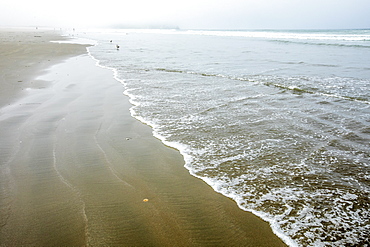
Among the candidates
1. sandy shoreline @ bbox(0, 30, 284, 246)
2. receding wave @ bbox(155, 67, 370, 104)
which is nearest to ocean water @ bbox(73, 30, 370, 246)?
receding wave @ bbox(155, 67, 370, 104)

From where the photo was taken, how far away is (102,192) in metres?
3.20

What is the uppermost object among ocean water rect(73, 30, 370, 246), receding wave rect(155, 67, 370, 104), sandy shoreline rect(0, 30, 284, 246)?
receding wave rect(155, 67, 370, 104)

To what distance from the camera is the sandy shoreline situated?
2.51m

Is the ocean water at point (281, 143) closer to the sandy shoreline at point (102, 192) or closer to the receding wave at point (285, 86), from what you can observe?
the receding wave at point (285, 86)

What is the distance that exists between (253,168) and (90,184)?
2209 millimetres

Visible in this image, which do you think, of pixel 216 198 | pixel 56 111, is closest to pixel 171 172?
pixel 216 198

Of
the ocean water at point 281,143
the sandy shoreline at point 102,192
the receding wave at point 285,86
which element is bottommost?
the sandy shoreline at point 102,192

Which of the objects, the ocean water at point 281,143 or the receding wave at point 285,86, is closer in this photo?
the ocean water at point 281,143

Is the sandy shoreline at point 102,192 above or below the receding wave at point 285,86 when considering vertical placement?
below

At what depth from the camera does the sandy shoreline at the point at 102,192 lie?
251cm

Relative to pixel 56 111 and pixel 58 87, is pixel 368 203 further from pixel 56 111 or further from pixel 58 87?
pixel 58 87

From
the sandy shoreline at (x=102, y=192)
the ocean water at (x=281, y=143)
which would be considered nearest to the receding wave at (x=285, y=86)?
the ocean water at (x=281, y=143)

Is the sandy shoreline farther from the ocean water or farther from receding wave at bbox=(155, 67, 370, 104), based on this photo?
receding wave at bbox=(155, 67, 370, 104)

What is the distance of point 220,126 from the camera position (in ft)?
17.9
